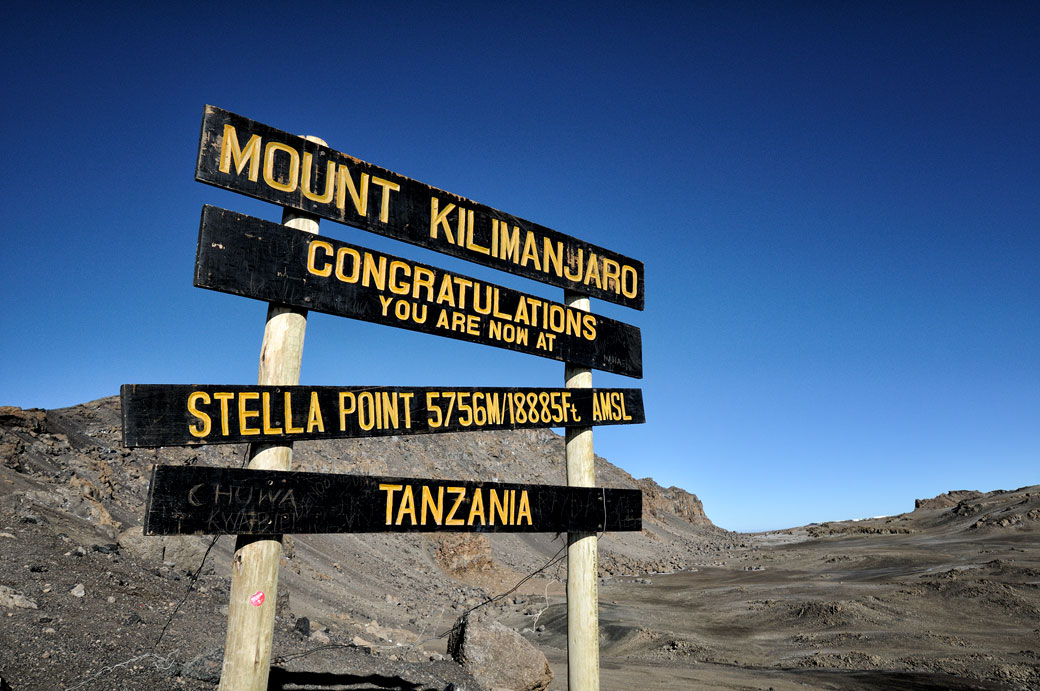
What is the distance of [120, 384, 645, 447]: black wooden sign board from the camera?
3605 millimetres

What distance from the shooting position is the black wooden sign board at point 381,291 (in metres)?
3.95

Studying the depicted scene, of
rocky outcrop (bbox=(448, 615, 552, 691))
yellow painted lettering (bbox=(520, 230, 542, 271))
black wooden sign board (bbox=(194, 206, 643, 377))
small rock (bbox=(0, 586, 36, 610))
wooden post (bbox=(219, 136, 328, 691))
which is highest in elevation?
yellow painted lettering (bbox=(520, 230, 542, 271))

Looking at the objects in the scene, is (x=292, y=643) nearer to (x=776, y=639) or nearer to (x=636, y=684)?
(x=636, y=684)

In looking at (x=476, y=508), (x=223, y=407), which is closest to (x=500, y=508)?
(x=476, y=508)

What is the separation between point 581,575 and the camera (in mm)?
5672

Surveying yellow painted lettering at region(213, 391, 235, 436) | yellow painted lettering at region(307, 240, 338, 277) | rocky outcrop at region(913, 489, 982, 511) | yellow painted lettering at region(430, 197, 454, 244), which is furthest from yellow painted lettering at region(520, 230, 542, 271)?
rocky outcrop at region(913, 489, 982, 511)

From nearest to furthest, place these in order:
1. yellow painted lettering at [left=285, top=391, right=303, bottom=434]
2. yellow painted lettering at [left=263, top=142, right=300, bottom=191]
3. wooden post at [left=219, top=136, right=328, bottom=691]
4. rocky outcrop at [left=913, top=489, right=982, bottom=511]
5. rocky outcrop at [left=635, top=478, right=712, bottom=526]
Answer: wooden post at [left=219, top=136, right=328, bottom=691], yellow painted lettering at [left=285, top=391, right=303, bottom=434], yellow painted lettering at [left=263, top=142, right=300, bottom=191], rocky outcrop at [left=635, top=478, right=712, bottom=526], rocky outcrop at [left=913, top=489, right=982, bottom=511]

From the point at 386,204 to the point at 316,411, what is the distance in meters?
1.56

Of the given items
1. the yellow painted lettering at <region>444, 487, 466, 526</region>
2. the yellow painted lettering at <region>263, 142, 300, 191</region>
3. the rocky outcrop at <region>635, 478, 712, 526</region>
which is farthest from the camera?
the rocky outcrop at <region>635, 478, 712, 526</region>

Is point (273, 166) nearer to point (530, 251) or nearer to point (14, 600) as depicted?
point (530, 251)

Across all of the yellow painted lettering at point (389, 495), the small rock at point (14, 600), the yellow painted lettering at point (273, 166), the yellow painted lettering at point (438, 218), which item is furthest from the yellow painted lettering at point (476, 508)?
the small rock at point (14, 600)

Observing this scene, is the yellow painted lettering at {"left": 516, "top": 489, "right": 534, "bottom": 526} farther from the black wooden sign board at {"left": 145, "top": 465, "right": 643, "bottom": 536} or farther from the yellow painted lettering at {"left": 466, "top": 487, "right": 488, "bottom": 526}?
the yellow painted lettering at {"left": 466, "top": 487, "right": 488, "bottom": 526}

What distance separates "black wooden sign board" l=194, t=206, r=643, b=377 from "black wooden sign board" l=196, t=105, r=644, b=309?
0.24 meters

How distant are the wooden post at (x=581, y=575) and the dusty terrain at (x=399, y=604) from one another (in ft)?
2.02
